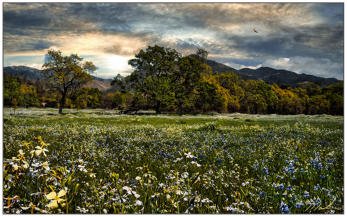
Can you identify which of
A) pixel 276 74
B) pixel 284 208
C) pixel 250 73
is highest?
pixel 276 74

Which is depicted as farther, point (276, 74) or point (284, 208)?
point (276, 74)

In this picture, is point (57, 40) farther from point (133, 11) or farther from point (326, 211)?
point (326, 211)

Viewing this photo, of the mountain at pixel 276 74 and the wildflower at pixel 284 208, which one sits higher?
→ the mountain at pixel 276 74

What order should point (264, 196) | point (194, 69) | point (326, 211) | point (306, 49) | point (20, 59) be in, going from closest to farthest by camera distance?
point (326, 211) < point (264, 196) < point (20, 59) < point (306, 49) < point (194, 69)

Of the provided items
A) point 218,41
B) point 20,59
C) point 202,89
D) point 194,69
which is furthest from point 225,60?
point 202,89

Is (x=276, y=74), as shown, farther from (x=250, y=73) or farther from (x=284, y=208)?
(x=284, y=208)

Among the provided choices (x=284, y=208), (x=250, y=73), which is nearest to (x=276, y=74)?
(x=250, y=73)

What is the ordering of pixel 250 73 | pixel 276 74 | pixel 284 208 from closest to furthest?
pixel 284 208 < pixel 250 73 < pixel 276 74

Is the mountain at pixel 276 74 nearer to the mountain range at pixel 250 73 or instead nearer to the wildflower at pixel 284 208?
the mountain range at pixel 250 73

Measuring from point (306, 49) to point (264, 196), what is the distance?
17.6ft

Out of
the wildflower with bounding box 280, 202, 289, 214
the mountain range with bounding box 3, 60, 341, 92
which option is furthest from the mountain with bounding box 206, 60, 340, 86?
the wildflower with bounding box 280, 202, 289, 214

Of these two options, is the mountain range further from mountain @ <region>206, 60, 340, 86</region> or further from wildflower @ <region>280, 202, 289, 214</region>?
wildflower @ <region>280, 202, 289, 214</region>

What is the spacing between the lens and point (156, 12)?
576cm

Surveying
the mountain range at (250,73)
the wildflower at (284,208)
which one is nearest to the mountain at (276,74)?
the mountain range at (250,73)
